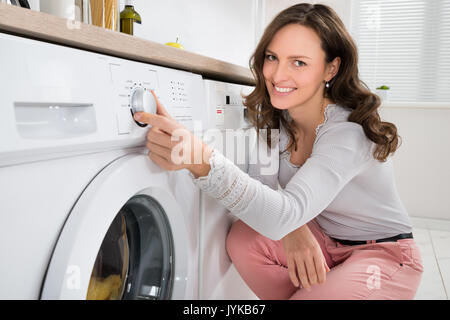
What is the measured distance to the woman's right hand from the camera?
3.12 ft

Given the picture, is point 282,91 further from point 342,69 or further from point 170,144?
point 170,144

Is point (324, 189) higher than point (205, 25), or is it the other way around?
point (205, 25)

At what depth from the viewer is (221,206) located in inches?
40.7

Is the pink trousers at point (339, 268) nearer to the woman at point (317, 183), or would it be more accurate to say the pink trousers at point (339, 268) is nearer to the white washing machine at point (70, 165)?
the woman at point (317, 183)

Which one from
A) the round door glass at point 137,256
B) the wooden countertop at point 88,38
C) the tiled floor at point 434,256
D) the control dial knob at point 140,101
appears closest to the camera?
the wooden countertop at point 88,38

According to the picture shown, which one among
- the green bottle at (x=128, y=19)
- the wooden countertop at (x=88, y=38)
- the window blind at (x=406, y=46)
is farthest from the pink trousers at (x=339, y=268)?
the window blind at (x=406, y=46)

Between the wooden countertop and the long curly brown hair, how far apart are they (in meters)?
0.30

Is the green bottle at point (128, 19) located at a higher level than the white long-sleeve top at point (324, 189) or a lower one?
higher

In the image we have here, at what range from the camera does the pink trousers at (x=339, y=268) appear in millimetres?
953

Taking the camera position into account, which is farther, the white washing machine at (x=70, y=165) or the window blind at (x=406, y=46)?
the window blind at (x=406, y=46)

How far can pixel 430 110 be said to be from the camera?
276 centimetres

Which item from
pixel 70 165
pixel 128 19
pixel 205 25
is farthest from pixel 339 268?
pixel 205 25

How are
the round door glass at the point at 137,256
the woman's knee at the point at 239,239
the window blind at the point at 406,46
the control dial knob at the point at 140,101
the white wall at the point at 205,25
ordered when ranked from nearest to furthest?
the control dial knob at the point at 140,101 → the round door glass at the point at 137,256 → the woman's knee at the point at 239,239 → the white wall at the point at 205,25 → the window blind at the point at 406,46

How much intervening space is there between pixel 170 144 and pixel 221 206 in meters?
0.40
